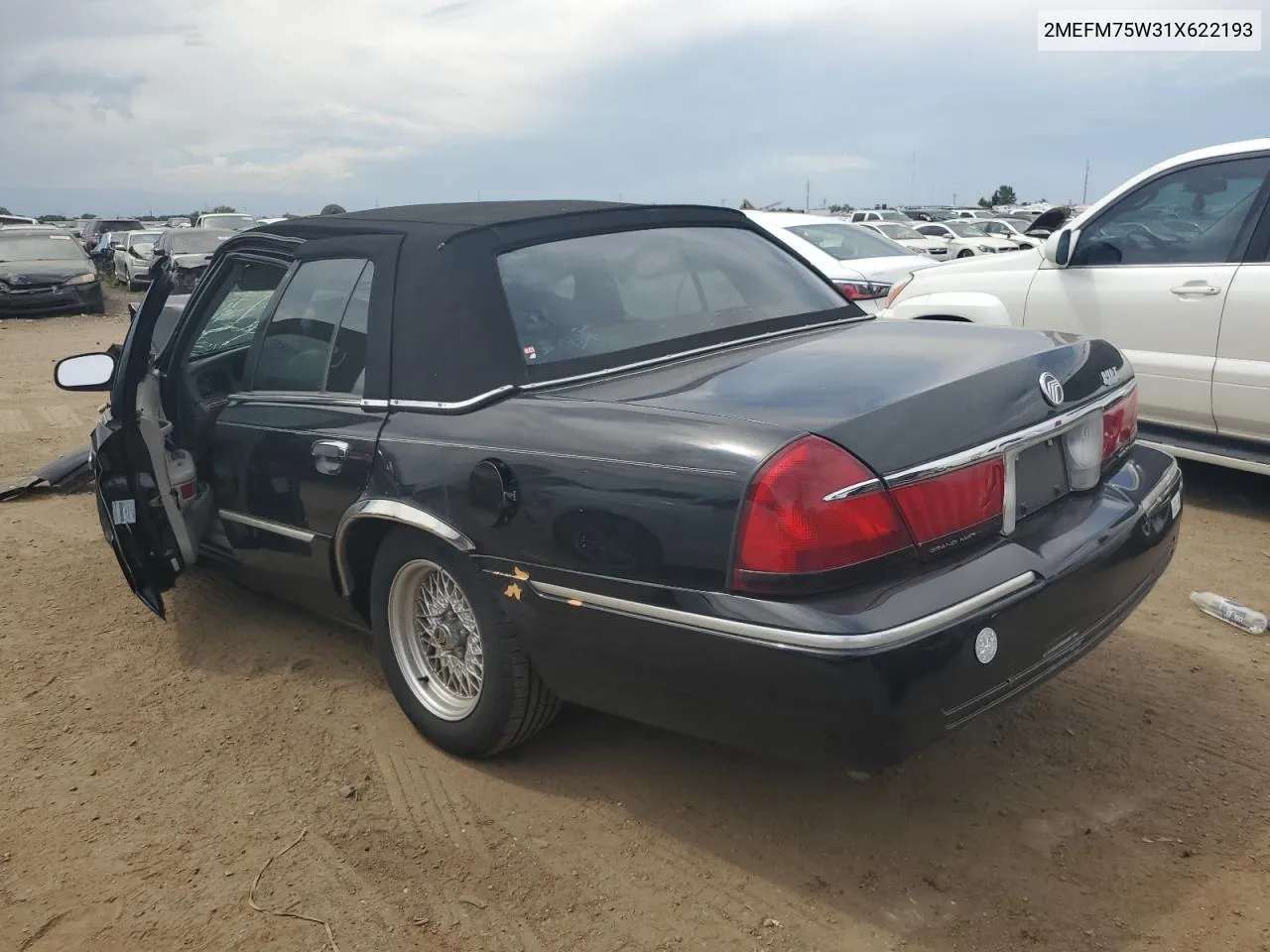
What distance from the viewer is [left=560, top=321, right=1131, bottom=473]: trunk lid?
2.42 m

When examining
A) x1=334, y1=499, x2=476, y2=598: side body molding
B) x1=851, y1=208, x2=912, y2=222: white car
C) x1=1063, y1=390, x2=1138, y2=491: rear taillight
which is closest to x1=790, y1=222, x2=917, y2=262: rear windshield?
x1=1063, y1=390, x2=1138, y2=491: rear taillight

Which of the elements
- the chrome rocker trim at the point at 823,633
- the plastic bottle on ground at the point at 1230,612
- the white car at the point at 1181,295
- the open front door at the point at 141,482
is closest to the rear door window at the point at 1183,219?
the white car at the point at 1181,295

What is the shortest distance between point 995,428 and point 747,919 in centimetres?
129

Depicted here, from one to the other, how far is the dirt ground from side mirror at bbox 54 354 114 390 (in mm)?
1093

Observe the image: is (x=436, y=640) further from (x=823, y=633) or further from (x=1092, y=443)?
(x=1092, y=443)

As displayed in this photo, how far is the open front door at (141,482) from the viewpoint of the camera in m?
3.88

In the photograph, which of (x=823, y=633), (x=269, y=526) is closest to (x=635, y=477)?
(x=823, y=633)

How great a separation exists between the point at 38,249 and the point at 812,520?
69.2 feet

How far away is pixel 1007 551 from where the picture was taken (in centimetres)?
254

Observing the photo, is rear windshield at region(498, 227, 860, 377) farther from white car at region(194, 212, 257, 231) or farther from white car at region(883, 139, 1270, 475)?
white car at region(194, 212, 257, 231)

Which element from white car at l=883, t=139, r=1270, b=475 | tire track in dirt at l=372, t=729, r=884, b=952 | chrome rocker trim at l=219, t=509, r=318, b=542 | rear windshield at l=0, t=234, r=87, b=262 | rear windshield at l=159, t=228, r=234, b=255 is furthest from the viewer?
rear windshield at l=159, t=228, r=234, b=255

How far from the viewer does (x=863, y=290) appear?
805 centimetres

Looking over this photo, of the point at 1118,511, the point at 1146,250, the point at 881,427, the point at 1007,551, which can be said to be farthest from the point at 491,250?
the point at 1146,250

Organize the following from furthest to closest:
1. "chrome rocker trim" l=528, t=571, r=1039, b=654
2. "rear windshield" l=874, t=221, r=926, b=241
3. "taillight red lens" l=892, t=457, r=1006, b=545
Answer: "rear windshield" l=874, t=221, r=926, b=241 < "taillight red lens" l=892, t=457, r=1006, b=545 < "chrome rocker trim" l=528, t=571, r=1039, b=654
